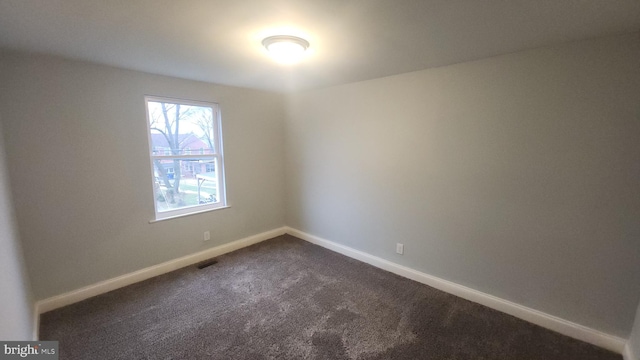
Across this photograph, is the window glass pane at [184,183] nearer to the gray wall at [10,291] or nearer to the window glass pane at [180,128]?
the window glass pane at [180,128]

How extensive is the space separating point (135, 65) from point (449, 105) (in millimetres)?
2950

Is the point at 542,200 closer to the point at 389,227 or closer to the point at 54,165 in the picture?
the point at 389,227

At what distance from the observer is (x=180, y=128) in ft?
10.3

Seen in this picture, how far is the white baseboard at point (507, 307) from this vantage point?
1918mm

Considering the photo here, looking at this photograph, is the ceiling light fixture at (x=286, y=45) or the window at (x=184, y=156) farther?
the window at (x=184, y=156)

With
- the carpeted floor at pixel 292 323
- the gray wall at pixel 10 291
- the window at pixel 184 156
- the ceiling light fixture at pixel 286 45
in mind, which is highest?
the ceiling light fixture at pixel 286 45

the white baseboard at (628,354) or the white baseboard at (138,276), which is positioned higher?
the white baseboard at (138,276)

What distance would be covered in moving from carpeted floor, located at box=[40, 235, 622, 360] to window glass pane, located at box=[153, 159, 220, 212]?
0.85m

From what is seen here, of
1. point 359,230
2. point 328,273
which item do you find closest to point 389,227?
point 359,230

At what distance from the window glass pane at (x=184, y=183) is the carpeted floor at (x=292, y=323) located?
2.80ft

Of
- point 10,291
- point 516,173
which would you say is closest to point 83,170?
point 10,291

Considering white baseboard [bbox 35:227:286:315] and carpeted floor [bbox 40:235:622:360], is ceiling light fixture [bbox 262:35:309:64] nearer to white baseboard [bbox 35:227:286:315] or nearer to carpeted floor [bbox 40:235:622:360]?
carpeted floor [bbox 40:235:622:360]

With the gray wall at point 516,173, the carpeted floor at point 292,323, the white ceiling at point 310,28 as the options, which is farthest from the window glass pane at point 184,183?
the gray wall at point 516,173

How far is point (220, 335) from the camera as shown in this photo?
2.04 metres
